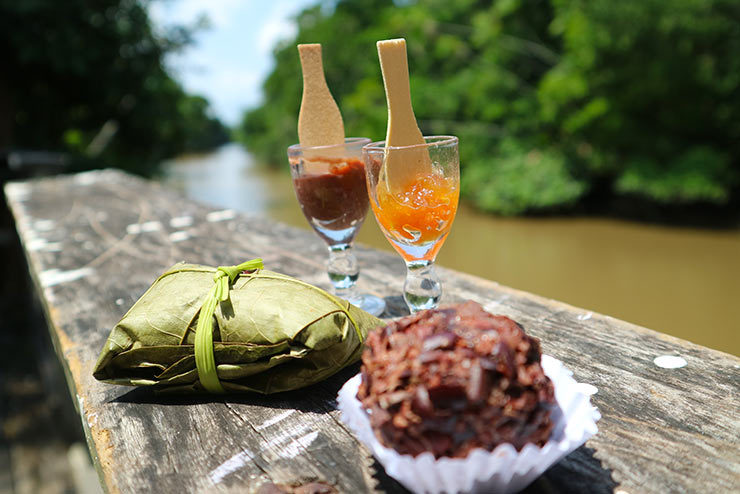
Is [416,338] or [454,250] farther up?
[416,338]

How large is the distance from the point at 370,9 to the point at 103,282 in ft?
82.5

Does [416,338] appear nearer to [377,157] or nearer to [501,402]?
[501,402]

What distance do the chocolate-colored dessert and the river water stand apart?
6300 mm

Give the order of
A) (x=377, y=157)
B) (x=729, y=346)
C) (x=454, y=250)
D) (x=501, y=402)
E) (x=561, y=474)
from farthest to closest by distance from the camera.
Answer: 1. (x=454, y=250)
2. (x=729, y=346)
3. (x=377, y=157)
4. (x=561, y=474)
5. (x=501, y=402)

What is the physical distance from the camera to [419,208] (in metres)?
1.31

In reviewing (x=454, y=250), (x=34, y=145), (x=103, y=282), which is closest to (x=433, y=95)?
(x=454, y=250)

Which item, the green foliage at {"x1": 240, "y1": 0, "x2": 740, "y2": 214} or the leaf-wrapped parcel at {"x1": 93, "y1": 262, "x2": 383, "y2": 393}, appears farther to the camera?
the green foliage at {"x1": 240, "y1": 0, "x2": 740, "y2": 214}

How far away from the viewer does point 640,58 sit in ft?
31.1

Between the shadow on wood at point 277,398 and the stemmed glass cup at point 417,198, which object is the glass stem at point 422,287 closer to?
the stemmed glass cup at point 417,198

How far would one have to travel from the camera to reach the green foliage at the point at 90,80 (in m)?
9.09

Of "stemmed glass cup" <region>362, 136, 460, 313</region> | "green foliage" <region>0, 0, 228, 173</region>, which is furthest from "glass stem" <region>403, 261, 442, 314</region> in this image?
"green foliage" <region>0, 0, 228, 173</region>

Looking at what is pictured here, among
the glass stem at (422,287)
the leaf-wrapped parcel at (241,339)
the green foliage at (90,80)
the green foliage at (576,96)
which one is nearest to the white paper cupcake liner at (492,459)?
the leaf-wrapped parcel at (241,339)

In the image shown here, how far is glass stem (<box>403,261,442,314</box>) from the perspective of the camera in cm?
138

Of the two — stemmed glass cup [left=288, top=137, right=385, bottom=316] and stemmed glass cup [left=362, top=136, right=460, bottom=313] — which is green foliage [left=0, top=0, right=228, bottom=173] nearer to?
stemmed glass cup [left=288, top=137, right=385, bottom=316]
